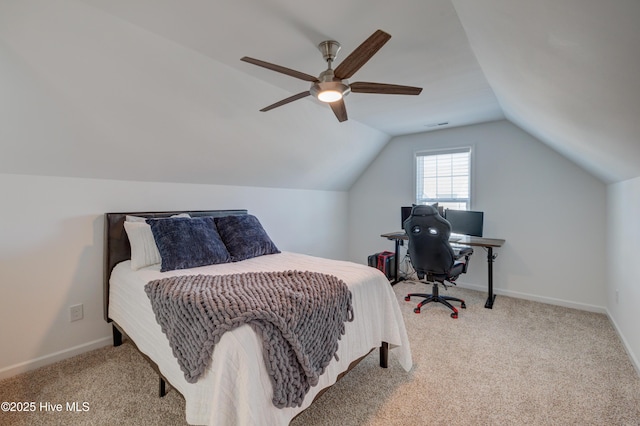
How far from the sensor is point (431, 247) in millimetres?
3131

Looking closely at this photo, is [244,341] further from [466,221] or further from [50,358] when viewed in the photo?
[466,221]

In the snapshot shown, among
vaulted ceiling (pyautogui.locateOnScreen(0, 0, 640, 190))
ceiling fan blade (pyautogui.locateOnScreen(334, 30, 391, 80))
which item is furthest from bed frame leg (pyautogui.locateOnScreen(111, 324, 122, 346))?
ceiling fan blade (pyautogui.locateOnScreen(334, 30, 391, 80))

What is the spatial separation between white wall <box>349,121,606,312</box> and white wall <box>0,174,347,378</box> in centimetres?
396

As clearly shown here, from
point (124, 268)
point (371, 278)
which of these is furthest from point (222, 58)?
point (371, 278)

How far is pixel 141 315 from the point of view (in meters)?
1.89

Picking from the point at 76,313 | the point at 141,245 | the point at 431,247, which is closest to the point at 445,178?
the point at 431,247

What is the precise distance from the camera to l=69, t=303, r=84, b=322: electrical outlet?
2.39m

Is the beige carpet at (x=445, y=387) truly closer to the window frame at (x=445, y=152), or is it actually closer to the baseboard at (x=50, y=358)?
the baseboard at (x=50, y=358)

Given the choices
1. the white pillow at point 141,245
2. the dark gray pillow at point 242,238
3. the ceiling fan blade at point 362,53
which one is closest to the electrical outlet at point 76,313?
the white pillow at point 141,245

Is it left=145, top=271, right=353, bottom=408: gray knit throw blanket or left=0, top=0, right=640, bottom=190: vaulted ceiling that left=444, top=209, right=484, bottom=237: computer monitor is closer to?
left=0, top=0, right=640, bottom=190: vaulted ceiling

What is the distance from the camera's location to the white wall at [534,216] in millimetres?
3346

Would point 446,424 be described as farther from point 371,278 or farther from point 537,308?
point 537,308

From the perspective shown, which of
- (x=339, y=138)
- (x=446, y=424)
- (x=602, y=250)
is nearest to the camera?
(x=446, y=424)

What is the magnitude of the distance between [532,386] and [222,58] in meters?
3.22
